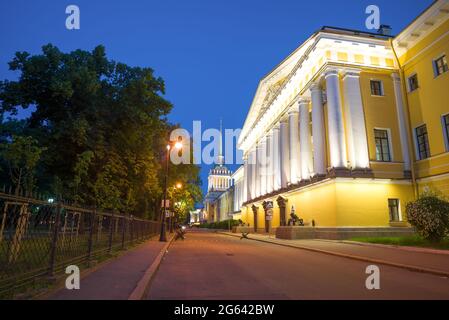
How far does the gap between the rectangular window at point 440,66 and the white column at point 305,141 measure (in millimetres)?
12796

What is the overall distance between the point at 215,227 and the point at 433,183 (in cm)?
6583

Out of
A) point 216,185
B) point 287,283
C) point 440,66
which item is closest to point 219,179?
point 216,185

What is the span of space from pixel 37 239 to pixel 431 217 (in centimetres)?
1714

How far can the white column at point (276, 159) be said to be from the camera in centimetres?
4400

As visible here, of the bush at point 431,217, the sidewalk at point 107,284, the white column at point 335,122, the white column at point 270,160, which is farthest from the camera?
the white column at point 270,160

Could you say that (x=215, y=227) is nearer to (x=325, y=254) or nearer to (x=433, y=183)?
(x=433, y=183)

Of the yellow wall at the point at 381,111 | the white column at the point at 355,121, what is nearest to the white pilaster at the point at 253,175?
the yellow wall at the point at 381,111

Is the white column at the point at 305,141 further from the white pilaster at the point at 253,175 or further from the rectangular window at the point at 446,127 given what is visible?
the white pilaster at the point at 253,175

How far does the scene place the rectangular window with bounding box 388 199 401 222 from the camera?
27578 mm

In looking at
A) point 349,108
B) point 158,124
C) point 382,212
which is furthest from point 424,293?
point 349,108

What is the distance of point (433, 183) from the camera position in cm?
2575

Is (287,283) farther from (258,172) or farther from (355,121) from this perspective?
(258,172)

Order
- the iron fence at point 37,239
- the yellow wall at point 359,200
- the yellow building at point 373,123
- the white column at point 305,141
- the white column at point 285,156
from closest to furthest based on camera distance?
the iron fence at point 37,239
the yellow building at point 373,123
the yellow wall at point 359,200
the white column at point 305,141
the white column at point 285,156

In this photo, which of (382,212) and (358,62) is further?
(358,62)
